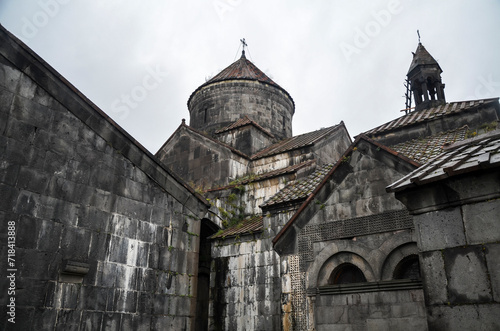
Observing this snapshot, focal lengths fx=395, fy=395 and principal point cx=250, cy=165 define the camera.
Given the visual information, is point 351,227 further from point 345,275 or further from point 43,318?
point 43,318

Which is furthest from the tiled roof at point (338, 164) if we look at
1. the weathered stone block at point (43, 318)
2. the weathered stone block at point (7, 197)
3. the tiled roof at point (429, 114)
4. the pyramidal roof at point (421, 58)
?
the pyramidal roof at point (421, 58)

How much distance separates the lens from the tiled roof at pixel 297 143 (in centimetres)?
1410

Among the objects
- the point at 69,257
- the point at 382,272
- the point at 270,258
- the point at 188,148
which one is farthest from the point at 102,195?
the point at 188,148

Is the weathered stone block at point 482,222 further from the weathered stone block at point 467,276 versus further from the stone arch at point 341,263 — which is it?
the stone arch at point 341,263

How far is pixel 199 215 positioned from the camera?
868 cm

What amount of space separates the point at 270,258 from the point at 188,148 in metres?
7.39

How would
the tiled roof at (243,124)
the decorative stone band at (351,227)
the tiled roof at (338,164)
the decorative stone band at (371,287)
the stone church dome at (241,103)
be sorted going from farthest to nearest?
the stone church dome at (241,103) → the tiled roof at (243,124) → the tiled roof at (338,164) → the decorative stone band at (351,227) → the decorative stone band at (371,287)

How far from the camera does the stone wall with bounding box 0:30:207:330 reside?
597cm

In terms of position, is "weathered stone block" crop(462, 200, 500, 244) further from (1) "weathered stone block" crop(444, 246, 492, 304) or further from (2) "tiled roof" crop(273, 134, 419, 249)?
(2) "tiled roof" crop(273, 134, 419, 249)

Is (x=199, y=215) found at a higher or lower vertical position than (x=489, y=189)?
higher

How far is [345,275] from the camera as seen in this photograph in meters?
7.24

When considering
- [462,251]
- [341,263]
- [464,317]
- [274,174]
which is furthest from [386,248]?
[274,174]

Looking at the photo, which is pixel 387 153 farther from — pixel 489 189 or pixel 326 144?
pixel 326 144

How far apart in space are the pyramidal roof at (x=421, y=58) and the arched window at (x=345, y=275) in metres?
10.9
